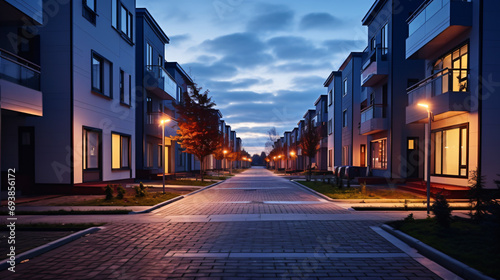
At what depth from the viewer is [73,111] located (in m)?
16.6

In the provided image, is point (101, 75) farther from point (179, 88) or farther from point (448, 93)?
point (179, 88)

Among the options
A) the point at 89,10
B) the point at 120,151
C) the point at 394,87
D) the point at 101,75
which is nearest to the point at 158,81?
the point at 120,151

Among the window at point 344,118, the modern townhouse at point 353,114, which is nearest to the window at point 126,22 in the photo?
the modern townhouse at point 353,114

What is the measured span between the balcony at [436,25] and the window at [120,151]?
1821 cm

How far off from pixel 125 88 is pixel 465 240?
829 inches

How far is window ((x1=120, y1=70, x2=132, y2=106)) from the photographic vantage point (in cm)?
2258

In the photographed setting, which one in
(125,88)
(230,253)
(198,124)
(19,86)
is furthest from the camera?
(198,124)

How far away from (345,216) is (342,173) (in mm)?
19315

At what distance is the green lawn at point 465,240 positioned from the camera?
219 inches

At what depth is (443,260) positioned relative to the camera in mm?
6039

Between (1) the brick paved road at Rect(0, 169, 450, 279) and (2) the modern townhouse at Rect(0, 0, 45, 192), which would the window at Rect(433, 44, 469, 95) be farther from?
(2) the modern townhouse at Rect(0, 0, 45, 192)

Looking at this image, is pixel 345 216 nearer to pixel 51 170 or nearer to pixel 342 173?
pixel 51 170

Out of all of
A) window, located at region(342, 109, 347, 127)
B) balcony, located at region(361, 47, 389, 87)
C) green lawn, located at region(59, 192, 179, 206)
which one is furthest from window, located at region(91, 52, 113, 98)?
window, located at region(342, 109, 347, 127)

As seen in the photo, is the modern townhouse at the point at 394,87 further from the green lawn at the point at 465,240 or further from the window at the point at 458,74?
the green lawn at the point at 465,240
